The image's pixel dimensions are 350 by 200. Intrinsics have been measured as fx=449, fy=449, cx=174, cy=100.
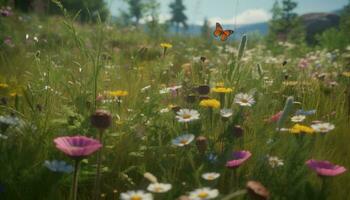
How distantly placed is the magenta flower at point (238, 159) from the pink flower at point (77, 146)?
41cm

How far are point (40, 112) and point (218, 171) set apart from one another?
80cm

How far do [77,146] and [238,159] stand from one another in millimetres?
512

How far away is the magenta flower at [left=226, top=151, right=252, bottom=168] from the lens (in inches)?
52.2

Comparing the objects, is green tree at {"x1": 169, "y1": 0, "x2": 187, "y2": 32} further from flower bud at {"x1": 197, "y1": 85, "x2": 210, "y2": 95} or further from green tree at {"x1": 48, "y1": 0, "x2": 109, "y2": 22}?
flower bud at {"x1": 197, "y1": 85, "x2": 210, "y2": 95}

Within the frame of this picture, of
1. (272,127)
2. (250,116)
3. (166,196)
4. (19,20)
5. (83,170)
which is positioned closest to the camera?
(166,196)

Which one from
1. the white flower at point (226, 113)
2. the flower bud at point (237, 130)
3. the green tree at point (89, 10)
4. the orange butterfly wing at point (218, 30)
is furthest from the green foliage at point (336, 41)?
the flower bud at point (237, 130)

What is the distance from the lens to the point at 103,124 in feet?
4.27

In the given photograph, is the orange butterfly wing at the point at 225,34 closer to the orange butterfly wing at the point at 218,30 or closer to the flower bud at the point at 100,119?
the orange butterfly wing at the point at 218,30

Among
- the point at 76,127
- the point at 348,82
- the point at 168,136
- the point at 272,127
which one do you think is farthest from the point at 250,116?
→ the point at 348,82

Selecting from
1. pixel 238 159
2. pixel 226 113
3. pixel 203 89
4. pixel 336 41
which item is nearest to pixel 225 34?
pixel 203 89

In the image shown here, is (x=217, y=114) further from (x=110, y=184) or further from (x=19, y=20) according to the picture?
(x=19, y=20)

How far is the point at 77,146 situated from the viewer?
1187 millimetres

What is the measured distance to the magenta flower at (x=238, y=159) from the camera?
1327 mm

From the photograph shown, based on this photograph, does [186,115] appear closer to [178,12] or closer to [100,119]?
[100,119]
